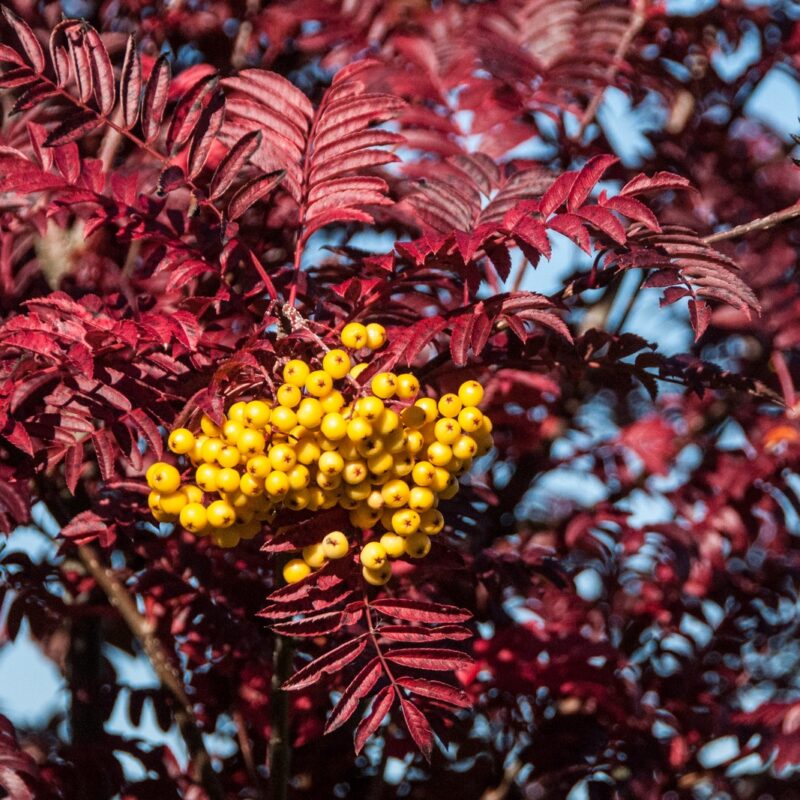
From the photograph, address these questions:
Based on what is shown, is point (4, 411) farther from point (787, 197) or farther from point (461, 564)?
point (787, 197)

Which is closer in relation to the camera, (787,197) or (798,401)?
(798,401)

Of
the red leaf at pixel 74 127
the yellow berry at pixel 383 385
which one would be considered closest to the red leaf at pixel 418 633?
the yellow berry at pixel 383 385

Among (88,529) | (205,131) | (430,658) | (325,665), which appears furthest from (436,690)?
(205,131)

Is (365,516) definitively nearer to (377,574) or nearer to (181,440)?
(377,574)

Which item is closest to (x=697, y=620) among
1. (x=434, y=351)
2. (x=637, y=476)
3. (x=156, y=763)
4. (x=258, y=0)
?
(x=637, y=476)

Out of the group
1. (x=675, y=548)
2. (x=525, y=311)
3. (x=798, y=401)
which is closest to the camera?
(x=525, y=311)

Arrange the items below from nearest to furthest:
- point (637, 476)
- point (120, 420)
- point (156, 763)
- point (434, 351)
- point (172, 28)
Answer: point (120, 420) < point (434, 351) < point (156, 763) < point (637, 476) < point (172, 28)
